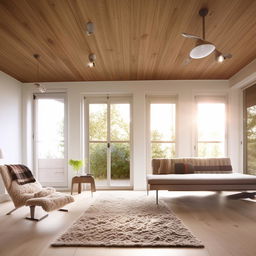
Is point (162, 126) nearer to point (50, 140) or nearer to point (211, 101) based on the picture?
point (211, 101)

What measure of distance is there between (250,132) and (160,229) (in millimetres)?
3334

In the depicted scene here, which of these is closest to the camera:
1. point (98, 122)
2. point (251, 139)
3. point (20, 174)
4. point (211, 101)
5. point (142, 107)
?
point (20, 174)

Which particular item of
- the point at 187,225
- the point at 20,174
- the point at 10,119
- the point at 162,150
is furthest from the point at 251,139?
the point at 10,119

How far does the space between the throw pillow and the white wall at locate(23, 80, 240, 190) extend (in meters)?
0.79

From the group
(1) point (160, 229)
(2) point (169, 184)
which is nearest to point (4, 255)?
(1) point (160, 229)

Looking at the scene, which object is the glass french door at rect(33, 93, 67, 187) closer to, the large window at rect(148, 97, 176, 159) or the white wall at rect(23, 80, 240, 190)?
the white wall at rect(23, 80, 240, 190)

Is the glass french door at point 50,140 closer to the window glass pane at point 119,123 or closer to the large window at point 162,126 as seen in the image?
the window glass pane at point 119,123

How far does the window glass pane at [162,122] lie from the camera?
539 cm

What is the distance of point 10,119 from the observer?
4707 mm

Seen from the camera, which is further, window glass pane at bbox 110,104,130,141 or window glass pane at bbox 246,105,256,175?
window glass pane at bbox 110,104,130,141

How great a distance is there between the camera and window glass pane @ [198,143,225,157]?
17.4 feet

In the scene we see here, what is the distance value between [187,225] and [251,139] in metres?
2.89

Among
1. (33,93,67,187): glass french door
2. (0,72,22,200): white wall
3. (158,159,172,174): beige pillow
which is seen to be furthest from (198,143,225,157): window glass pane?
(0,72,22,200): white wall

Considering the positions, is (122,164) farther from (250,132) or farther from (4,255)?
(4,255)
